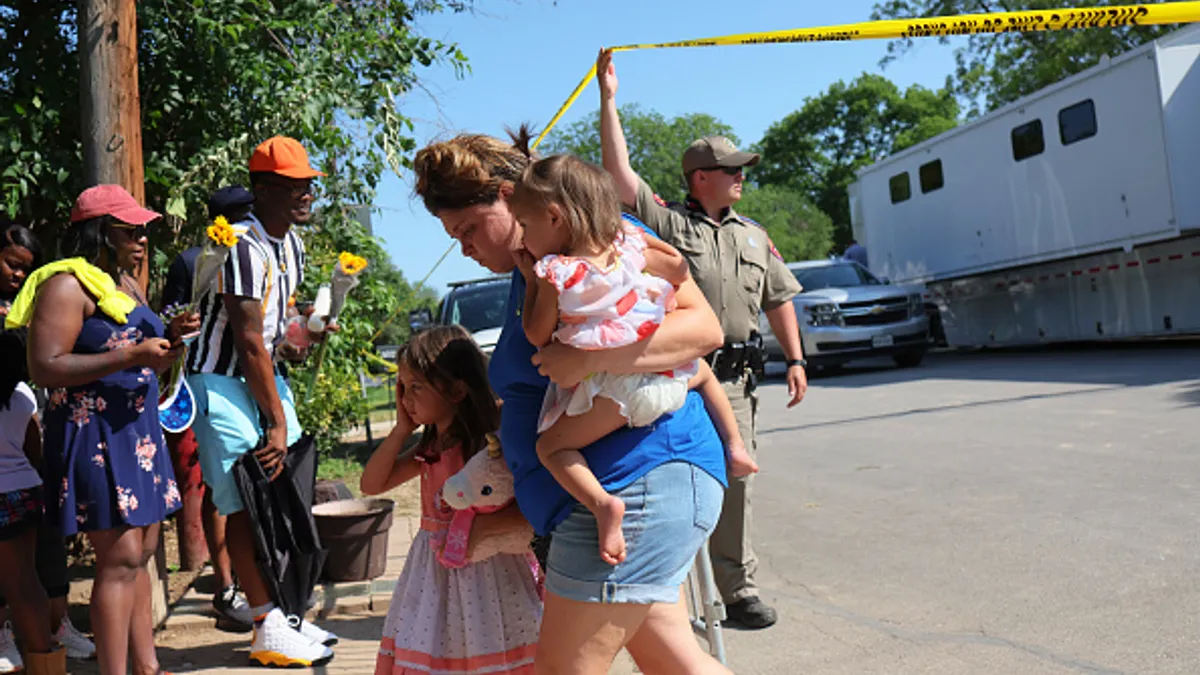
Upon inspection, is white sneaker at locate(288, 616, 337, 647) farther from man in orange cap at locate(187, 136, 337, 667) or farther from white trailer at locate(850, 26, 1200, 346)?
white trailer at locate(850, 26, 1200, 346)

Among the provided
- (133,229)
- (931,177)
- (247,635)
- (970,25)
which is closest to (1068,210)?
(931,177)

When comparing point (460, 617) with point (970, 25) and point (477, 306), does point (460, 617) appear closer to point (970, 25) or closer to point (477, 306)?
point (970, 25)

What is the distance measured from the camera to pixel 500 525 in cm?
298

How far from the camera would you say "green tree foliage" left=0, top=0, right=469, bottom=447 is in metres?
6.46

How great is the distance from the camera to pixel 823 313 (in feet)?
57.0

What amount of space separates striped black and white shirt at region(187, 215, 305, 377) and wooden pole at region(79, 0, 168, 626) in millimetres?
1362

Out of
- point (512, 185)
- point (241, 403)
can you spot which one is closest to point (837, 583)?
point (241, 403)

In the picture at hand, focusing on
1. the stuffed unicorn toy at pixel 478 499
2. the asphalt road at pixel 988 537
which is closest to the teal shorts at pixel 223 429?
the stuffed unicorn toy at pixel 478 499

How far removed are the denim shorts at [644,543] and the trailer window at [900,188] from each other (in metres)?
19.3

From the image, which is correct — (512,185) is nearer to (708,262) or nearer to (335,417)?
(708,262)

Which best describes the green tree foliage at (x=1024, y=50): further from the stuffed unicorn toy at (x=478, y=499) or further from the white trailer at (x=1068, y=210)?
the stuffed unicorn toy at (x=478, y=499)

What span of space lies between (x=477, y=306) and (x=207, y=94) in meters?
5.67

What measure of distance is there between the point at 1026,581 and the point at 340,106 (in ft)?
15.8

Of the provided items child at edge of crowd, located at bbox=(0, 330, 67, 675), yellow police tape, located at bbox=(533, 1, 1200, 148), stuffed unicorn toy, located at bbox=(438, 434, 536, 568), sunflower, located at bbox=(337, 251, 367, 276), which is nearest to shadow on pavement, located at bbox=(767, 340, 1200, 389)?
yellow police tape, located at bbox=(533, 1, 1200, 148)
